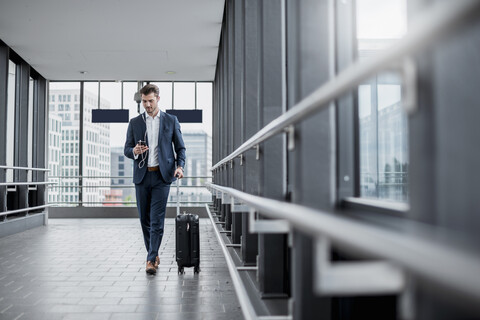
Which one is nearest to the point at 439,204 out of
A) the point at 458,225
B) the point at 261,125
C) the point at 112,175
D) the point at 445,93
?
the point at 458,225

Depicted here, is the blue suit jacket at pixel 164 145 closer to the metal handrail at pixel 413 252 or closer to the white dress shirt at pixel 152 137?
the white dress shirt at pixel 152 137

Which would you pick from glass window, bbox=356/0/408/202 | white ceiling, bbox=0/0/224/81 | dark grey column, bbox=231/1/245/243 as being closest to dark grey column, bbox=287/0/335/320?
glass window, bbox=356/0/408/202

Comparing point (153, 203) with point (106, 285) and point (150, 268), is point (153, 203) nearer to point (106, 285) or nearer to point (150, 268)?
point (150, 268)

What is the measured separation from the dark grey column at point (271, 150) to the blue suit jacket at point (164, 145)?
1570mm

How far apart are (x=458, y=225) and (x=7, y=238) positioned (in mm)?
8253

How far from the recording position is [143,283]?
4250mm

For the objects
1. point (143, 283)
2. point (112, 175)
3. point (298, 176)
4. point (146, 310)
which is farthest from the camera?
point (112, 175)

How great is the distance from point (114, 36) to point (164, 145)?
5482 mm

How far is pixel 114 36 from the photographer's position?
940cm

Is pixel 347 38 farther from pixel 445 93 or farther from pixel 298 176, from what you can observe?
pixel 445 93

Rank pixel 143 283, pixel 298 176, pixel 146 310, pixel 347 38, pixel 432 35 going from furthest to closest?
pixel 143 283 → pixel 146 310 → pixel 347 38 → pixel 298 176 → pixel 432 35

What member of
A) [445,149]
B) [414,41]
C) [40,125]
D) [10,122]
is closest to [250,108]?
[445,149]

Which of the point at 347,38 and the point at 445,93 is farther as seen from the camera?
the point at 347,38

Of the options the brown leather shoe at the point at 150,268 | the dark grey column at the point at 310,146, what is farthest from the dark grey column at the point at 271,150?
the brown leather shoe at the point at 150,268
